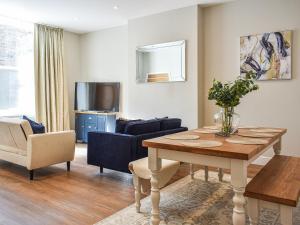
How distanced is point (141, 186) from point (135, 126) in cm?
92

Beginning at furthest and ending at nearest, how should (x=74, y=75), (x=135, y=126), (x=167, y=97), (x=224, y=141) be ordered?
(x=74, y=75) → (x=167, y=97) → (x=135, y=126) → (x=224, y=141)

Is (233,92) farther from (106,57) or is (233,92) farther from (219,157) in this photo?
(106,57)

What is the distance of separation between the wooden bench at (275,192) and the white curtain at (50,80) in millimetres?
5011

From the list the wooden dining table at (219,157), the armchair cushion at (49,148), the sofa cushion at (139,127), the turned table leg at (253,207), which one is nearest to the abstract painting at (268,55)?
the sofa cushion at (139,127)

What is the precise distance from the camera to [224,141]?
6.61ft

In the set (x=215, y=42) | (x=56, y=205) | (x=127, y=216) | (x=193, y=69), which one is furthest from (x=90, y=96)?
(x=127, y=216)

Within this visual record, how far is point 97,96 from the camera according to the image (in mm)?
6117

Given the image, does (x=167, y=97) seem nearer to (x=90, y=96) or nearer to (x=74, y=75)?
(x=90, y=96)

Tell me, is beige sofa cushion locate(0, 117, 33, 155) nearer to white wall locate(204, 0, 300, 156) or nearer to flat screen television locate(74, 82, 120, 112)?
flat screen television locate(74, 82, 120, 112)

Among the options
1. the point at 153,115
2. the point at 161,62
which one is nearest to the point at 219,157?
the point at 153,115

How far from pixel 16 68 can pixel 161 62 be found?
10.3ft

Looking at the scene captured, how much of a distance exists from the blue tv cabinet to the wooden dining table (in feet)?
12.7

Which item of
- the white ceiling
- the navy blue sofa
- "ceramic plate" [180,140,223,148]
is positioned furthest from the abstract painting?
"ceramic plate" [180,140,223,148]

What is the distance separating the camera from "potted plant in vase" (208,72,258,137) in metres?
2.21
